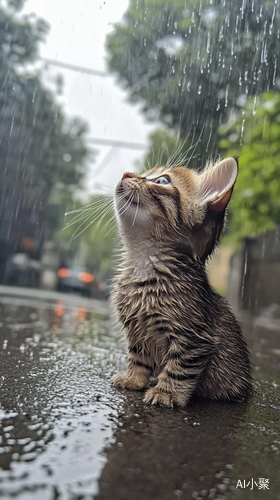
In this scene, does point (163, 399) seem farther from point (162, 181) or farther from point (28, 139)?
point (28, 139)

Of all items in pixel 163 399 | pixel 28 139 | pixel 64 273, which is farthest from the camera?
pixel 28 139

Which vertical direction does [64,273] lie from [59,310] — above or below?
above

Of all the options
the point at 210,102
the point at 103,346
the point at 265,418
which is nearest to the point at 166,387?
the point at 265,418

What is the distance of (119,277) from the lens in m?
2.25

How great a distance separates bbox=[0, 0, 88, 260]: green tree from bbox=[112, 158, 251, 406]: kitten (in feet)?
36.0

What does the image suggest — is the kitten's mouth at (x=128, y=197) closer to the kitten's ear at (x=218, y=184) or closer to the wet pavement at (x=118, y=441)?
the kitten's ear at (x=218, y=184)

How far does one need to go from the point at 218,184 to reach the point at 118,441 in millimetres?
1192

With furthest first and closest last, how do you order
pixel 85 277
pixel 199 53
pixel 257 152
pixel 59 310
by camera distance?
pixel 85 277
pixel 199 53
pixel 59 310
pixel 257 152

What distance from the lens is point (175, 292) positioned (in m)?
2.05

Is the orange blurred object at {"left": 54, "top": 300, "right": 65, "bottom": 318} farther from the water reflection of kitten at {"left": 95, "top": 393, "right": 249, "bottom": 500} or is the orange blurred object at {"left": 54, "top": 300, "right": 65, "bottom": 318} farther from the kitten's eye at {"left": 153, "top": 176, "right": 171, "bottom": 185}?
the water reflection of kitten at {"left": 95, "top": 393, "right": 249, "bottom": 500}

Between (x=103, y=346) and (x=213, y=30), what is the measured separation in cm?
535

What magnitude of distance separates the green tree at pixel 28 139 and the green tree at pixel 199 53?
5.06 meters

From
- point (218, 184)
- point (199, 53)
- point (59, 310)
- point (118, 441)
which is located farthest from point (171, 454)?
point (199, 53)

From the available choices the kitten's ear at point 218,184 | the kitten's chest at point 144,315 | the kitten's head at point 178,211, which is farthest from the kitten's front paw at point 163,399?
the kitten's ear at point 218,184
